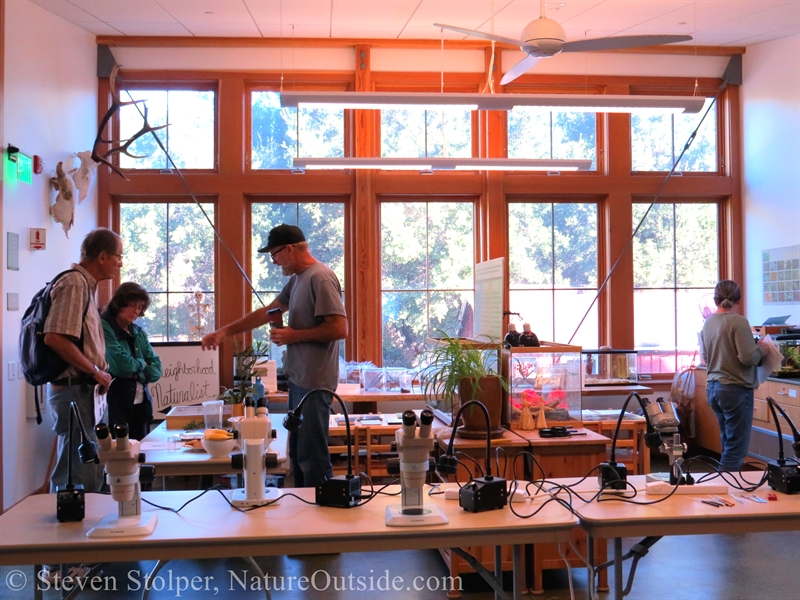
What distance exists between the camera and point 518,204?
7719 millimetres

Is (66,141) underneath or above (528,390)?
above

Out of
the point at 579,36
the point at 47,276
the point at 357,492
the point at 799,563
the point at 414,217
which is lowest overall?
the point at 799,563

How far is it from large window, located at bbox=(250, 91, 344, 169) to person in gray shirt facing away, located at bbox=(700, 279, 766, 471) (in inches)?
154

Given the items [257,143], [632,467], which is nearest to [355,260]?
[257,143]

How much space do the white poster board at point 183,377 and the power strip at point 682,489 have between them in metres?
4.76

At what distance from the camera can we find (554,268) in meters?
7.77

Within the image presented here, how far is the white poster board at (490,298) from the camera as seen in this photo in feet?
13.6

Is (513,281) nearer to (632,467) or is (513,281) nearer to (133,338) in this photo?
(632,467)

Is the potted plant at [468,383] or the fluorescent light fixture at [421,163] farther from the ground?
the fluorescent light fixture at [421,163]

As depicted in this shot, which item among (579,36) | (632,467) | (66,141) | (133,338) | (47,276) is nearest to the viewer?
(133,338)

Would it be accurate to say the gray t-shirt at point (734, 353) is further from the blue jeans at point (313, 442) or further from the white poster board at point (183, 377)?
the white poster board at point (183, 377)

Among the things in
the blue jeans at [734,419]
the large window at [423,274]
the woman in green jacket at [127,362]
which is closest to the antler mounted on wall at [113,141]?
the woman in green jacket at [127,362]

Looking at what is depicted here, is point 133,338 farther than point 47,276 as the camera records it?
No

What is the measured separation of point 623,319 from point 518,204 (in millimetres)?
1581
